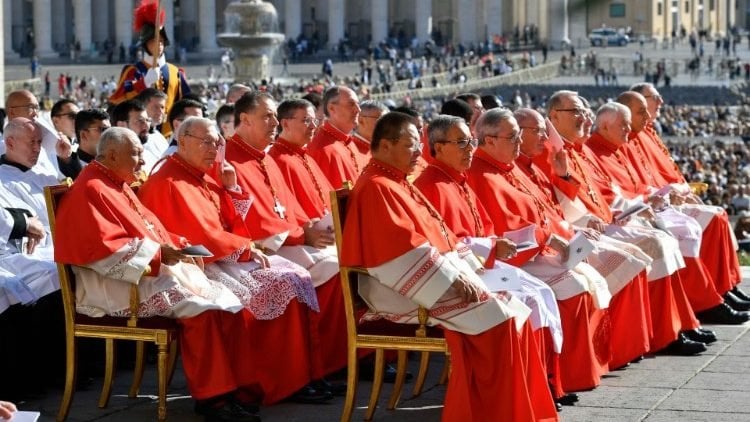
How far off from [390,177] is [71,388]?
1713 millimetres

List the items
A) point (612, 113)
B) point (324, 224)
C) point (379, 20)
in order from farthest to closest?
point (379, 20) < point (612, 113) < point (324, 224)

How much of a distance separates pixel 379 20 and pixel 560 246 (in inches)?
2953

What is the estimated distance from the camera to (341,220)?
7414mm

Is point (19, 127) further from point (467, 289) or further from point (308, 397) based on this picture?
point (467, 289)

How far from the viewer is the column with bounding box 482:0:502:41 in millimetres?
81438

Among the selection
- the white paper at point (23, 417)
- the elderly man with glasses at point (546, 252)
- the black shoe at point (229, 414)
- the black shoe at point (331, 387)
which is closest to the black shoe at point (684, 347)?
the elderly man with glasses at point (546, 252)

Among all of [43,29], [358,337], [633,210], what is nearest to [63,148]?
[358,337]

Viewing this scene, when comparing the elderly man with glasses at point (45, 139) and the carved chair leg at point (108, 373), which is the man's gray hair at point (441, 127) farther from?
the elderly man with glasses at point (45, 139)

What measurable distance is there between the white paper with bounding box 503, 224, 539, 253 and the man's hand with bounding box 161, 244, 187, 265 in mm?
1725

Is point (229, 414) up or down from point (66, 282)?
Result: down

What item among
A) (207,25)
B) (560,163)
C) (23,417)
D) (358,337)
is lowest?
(358,337)

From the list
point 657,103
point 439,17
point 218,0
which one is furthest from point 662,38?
point 657,103

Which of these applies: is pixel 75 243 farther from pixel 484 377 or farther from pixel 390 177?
pixel 484 377

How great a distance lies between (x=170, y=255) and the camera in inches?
290
